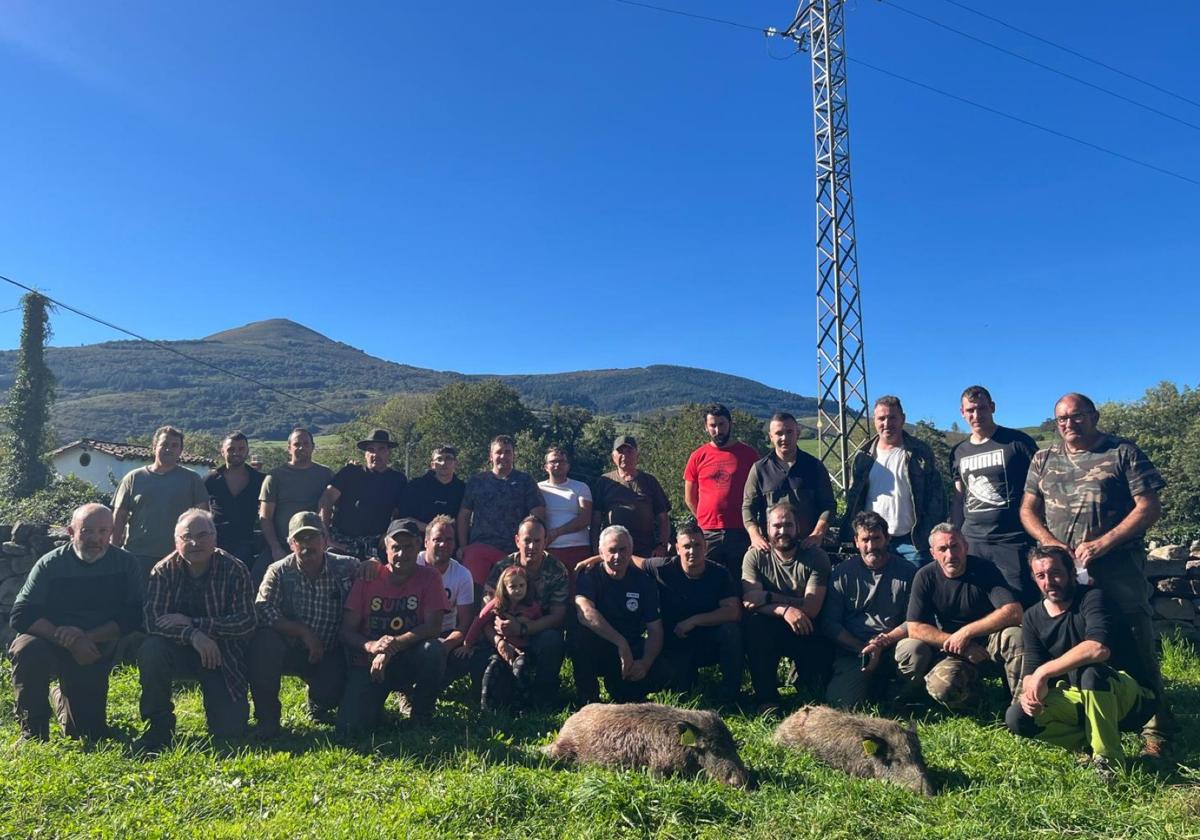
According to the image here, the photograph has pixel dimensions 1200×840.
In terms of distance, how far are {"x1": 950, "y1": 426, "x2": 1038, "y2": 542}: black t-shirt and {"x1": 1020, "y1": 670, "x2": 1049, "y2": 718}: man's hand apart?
1436 mm

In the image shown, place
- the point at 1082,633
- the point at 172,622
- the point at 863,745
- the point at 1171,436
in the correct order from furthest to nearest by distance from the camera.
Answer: the point at 1171,436 → the point at 172,622 → the point at 1082,633 → the point at 863,745

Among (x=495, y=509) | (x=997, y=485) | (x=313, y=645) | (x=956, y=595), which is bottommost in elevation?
(x=313, y=645)

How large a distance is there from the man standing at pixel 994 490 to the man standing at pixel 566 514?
3.04m

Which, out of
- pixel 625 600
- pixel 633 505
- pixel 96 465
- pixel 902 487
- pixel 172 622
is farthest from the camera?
pixel 96 465

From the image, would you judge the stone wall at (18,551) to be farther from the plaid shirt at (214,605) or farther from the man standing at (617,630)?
the man standing at (617,630)

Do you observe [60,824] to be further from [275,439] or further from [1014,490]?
[275,439]

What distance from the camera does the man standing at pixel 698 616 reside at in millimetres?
5754

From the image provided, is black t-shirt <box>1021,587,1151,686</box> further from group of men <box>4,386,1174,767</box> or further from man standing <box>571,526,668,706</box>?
man standing <box>571,526,668,706</box>

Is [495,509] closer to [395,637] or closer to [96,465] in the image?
[395,637]

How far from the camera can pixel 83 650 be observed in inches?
198

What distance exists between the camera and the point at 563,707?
564cm

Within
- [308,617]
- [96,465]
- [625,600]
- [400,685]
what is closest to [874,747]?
[625,600]

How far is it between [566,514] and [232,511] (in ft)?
9.83

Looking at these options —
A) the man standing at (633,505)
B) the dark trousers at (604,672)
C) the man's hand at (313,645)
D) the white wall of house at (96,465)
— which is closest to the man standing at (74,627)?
the man's hand at (313,645)
